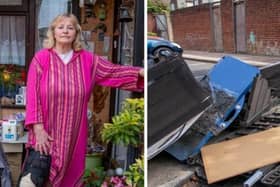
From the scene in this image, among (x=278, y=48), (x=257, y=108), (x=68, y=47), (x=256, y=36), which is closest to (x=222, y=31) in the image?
Answer: (x=256, y=36)

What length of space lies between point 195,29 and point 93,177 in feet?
38.5

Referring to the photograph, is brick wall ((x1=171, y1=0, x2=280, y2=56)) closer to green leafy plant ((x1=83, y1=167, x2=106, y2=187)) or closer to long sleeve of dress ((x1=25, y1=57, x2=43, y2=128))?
green leafy plant ((x1=83, y1=167, x2=106, y2=187))

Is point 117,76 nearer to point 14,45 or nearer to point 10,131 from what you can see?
point 10,131

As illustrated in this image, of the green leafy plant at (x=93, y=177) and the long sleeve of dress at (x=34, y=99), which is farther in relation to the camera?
the green leafy plant at (x=93, y=177)

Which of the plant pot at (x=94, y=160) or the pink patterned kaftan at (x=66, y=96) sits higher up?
the pink patterned kaftan at (x=66, y=96)

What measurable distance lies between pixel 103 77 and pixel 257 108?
2.13 meters

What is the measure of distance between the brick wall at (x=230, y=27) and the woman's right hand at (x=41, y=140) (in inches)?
383

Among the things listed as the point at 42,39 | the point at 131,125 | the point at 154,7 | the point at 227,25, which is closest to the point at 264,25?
the point at 227,25

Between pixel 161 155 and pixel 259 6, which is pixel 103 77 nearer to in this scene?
pixel 161 155

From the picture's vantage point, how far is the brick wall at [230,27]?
13.0 meters

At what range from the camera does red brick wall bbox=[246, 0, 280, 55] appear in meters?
13.0

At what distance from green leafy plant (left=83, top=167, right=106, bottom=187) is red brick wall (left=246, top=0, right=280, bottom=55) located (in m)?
10.2

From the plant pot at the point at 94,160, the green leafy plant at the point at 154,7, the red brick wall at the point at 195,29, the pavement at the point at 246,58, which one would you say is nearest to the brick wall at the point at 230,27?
the red brick wall at the point at 195,29

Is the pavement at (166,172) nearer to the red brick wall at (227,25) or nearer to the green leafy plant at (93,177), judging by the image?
the green leafy plant at (93,177)
